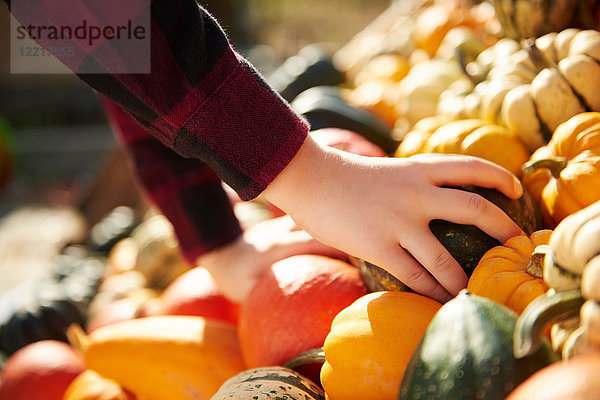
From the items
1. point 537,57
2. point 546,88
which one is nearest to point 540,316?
point 546,88

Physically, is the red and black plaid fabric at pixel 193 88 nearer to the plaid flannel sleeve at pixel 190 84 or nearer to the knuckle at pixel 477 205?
the plaid flannel sleeve at pixel 190 84

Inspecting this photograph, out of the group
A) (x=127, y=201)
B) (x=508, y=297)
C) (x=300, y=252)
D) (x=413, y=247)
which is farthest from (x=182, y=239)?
(x=127, y=201)

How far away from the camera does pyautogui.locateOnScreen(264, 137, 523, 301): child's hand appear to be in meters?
0.89

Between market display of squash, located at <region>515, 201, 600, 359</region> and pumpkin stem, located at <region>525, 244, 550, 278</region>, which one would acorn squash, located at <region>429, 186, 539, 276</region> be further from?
market display of squash, located at <region>515, 201, 600, 359</region>

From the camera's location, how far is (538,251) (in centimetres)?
77

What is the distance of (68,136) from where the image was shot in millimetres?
6848

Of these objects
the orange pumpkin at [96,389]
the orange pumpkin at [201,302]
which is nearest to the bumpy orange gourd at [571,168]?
the orange pumpkin at [201,302]

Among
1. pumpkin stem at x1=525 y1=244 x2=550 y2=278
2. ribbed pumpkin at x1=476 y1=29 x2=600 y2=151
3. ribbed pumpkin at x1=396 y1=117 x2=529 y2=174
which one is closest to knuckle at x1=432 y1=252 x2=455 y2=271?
pumpkin stem at x1=525 y1=244 x2=550 y2=278

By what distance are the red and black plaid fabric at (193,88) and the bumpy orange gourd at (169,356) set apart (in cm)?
51

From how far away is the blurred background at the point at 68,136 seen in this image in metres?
3.46

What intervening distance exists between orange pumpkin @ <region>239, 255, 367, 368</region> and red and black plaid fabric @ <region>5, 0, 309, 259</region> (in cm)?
29

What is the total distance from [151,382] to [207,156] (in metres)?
0.66

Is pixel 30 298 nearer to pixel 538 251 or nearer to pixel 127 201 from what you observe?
pixel 127 201

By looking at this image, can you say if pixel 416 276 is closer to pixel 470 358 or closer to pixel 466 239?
pixel 466 239
